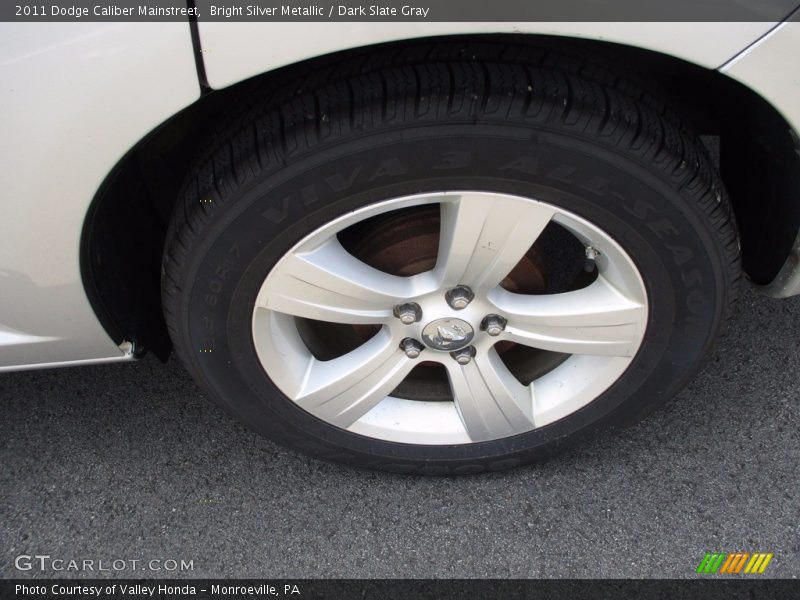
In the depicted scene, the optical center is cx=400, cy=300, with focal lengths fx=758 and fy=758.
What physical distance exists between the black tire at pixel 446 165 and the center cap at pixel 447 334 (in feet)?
1.13

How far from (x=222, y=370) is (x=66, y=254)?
14.9 inches

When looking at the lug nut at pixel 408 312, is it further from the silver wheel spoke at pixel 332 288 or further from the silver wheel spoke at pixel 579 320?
the silver wheel spoke at pixel 579 320

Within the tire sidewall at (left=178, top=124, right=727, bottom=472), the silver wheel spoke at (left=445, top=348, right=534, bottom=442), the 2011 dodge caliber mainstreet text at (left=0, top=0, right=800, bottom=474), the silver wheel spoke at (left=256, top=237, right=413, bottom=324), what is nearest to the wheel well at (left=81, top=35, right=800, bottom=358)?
the 2011 dodge caliber mainstreet text at (left=0, top=0, right=800, bottom=474)

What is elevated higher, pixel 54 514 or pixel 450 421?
pixel 450 421

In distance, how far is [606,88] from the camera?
1.26 metres

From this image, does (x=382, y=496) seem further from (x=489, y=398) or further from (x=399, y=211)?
(x=399, y=211)

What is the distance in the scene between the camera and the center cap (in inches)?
60.5

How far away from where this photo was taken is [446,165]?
126cm

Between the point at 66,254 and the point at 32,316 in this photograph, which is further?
the point at 32,316

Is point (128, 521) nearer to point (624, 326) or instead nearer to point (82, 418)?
point (82, 418)

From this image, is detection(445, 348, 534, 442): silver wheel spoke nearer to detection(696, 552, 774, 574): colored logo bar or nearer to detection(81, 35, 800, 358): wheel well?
detection(696, 552, 774, 574): colored logo bar

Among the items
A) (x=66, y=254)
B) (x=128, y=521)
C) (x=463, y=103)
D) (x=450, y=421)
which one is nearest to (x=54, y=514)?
(x=128, y=521)

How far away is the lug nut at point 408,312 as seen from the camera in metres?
1.52
